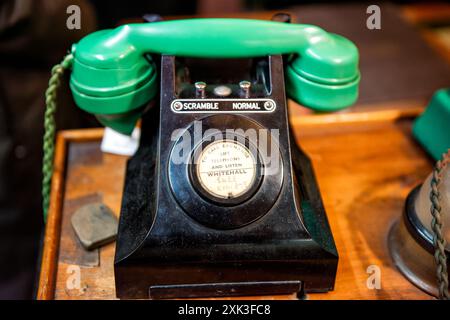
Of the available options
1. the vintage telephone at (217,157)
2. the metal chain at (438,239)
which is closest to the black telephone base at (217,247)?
the vintage telephone at (217,157)

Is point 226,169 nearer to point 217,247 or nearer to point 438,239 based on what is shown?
point 217,247

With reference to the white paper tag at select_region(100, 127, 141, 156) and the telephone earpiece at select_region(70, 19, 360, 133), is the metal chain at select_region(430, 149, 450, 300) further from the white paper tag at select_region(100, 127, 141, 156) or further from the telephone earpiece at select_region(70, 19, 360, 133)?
the white paper tag at select_region(100, 127, 141, 156)

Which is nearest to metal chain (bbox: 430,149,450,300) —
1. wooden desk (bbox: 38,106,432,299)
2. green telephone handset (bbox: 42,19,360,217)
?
wooden desk (bbox: 38,106,432,299)

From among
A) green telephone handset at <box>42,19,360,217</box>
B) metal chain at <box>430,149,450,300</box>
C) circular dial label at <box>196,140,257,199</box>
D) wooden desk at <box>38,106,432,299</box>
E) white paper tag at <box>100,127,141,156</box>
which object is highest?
green telephone handset at <box>42,19,360,217</box>

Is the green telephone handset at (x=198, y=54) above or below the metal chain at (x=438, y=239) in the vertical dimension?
above

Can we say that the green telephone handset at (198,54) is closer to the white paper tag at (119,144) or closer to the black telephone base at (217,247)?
the black telephone base at (217,247)

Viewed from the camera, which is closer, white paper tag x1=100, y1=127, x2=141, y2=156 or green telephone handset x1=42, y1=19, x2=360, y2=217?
green telephone handset x1=42, y1=19, x2=360, y2=217

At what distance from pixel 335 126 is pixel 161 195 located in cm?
47

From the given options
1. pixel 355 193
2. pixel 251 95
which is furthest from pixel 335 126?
pixel 251 95

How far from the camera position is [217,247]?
27.5 inches

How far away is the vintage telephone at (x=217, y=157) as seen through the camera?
70 cm

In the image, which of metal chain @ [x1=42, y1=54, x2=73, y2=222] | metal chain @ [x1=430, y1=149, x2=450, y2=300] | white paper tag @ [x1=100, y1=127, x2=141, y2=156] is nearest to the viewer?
metal chain @ [x1=430, y1=149, x2=450, y2=300]

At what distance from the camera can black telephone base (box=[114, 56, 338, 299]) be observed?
2.28ft
